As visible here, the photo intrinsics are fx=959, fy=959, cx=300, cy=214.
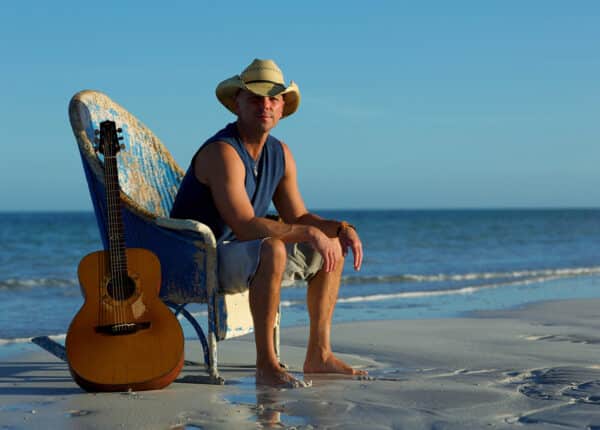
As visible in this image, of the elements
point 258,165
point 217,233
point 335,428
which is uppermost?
point 258,165

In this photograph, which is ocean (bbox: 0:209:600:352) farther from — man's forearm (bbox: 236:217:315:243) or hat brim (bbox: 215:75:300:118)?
man's forearm (bbox: 236:217:315:243)

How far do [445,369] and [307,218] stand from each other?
0.97 m

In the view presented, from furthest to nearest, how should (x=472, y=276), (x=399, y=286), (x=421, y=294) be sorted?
(x=472, y=276), (x=399, y=286), (x=421, y=294)

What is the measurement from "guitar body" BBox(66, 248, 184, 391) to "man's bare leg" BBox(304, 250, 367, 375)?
2.22ft

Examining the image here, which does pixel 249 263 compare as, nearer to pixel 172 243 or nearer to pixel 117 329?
pixel 172 243

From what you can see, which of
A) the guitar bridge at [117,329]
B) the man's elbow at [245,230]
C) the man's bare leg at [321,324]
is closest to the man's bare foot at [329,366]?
the man's bare leg at [321,324]

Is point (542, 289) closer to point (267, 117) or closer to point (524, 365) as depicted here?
point (524, 365)

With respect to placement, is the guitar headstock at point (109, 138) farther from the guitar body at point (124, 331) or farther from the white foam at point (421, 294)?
the white foam at point (421, 294)

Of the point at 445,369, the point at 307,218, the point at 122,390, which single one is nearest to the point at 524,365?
the point at 445,369

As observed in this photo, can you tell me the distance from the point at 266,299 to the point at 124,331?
0.60m

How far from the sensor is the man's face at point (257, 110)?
14.1 ft

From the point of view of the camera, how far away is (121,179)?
4.77 metres

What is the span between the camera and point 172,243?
424cm

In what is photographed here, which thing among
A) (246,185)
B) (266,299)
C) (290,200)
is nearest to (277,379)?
(266,299)
